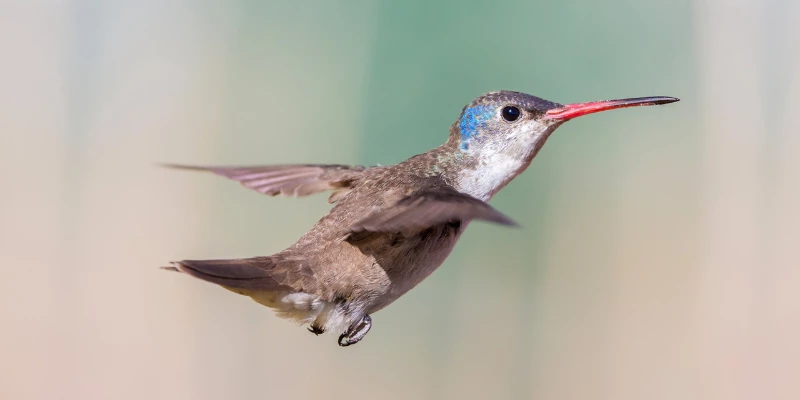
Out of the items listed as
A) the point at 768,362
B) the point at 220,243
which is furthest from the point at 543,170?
the point at 220,243

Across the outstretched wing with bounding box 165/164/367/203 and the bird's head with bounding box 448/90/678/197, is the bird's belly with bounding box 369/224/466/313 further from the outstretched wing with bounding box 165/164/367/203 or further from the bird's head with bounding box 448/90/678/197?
the outstretched wing with bounding box 165/164/367/203

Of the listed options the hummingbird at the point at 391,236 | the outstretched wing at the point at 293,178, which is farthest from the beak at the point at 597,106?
the outstretched wing at the point at 293,178

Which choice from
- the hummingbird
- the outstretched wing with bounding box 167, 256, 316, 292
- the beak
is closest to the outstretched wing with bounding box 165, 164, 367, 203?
the hummingbird

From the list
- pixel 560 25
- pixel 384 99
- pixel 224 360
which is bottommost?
pixel 224 360

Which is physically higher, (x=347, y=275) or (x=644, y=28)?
(x=644, y=28)

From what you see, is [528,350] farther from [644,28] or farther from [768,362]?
[644,28]

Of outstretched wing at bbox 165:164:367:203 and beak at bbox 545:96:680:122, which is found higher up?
beak at bbox 545:96:680:122

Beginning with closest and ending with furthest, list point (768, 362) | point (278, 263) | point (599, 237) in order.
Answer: point (278, 263)
point (768, 362)
point (599, 237)
